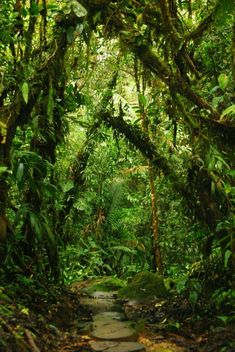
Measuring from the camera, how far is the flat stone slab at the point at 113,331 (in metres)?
4.32

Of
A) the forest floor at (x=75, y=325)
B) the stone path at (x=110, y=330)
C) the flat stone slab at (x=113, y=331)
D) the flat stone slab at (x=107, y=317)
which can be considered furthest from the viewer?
the flat stone slab at (x=107, y=317)

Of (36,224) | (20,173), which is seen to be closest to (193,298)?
(36,224)

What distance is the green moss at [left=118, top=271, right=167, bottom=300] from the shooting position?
22.8 ft

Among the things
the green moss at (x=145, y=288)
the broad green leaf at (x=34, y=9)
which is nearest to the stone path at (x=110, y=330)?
the green moss at (x=145, y=288)

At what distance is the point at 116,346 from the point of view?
4.03 m

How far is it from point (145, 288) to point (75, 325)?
2454 mm

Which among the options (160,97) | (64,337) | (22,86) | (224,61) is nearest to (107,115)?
(160,97)

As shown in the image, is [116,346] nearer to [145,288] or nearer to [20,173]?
[20,173]

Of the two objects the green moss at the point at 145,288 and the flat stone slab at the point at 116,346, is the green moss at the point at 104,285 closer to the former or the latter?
the green moss at the point at 145,288

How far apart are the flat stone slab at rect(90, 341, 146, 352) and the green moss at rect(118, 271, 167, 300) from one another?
2732mm

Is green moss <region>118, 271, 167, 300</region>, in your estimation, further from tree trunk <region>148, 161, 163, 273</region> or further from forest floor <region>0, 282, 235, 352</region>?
tree trunk <region>148, 161, 163, 273</region>

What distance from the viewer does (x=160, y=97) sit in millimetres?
5891

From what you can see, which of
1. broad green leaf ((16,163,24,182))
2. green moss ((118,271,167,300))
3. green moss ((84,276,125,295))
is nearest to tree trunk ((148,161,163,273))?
green moss ((84,276,125,295))

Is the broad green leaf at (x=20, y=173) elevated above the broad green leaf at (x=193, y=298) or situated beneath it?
elevated above
